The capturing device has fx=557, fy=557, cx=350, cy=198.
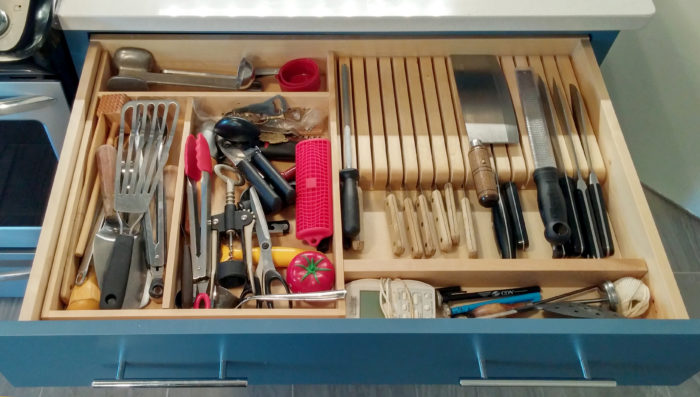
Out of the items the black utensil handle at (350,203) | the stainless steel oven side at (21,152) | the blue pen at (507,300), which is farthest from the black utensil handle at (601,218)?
the stainless steel oven side at (21,152)

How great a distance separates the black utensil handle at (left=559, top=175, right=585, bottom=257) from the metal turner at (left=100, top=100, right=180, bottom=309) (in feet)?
1.90

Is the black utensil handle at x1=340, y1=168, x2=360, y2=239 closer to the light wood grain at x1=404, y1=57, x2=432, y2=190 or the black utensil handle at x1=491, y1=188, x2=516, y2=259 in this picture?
the light wood grain at x1=404, y1=57, x2=432, y2=190

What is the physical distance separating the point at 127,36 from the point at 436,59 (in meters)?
0.49

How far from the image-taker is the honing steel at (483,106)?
0.79 meters

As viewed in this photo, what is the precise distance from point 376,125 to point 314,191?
0.16 meters

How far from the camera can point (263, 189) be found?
788 millimetres

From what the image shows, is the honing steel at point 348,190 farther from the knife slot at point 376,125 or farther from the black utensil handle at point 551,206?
the black utensil handle at point 551,206

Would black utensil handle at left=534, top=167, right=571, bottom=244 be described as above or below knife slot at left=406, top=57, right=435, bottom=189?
below

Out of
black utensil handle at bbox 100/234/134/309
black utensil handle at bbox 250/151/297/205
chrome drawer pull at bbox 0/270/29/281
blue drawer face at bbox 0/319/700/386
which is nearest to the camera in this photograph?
blue drawer face at bbox 0/319/700/386

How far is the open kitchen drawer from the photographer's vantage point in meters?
0.58

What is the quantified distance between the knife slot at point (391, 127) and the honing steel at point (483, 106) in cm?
10

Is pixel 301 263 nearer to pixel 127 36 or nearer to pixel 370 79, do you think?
pixel 370 79

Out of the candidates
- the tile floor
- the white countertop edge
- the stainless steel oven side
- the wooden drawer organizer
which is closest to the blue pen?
the wooden drawer organizer

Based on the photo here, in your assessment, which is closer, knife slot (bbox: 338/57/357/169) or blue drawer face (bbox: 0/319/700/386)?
blue drawer face (bbox: 0/319/700/386)
